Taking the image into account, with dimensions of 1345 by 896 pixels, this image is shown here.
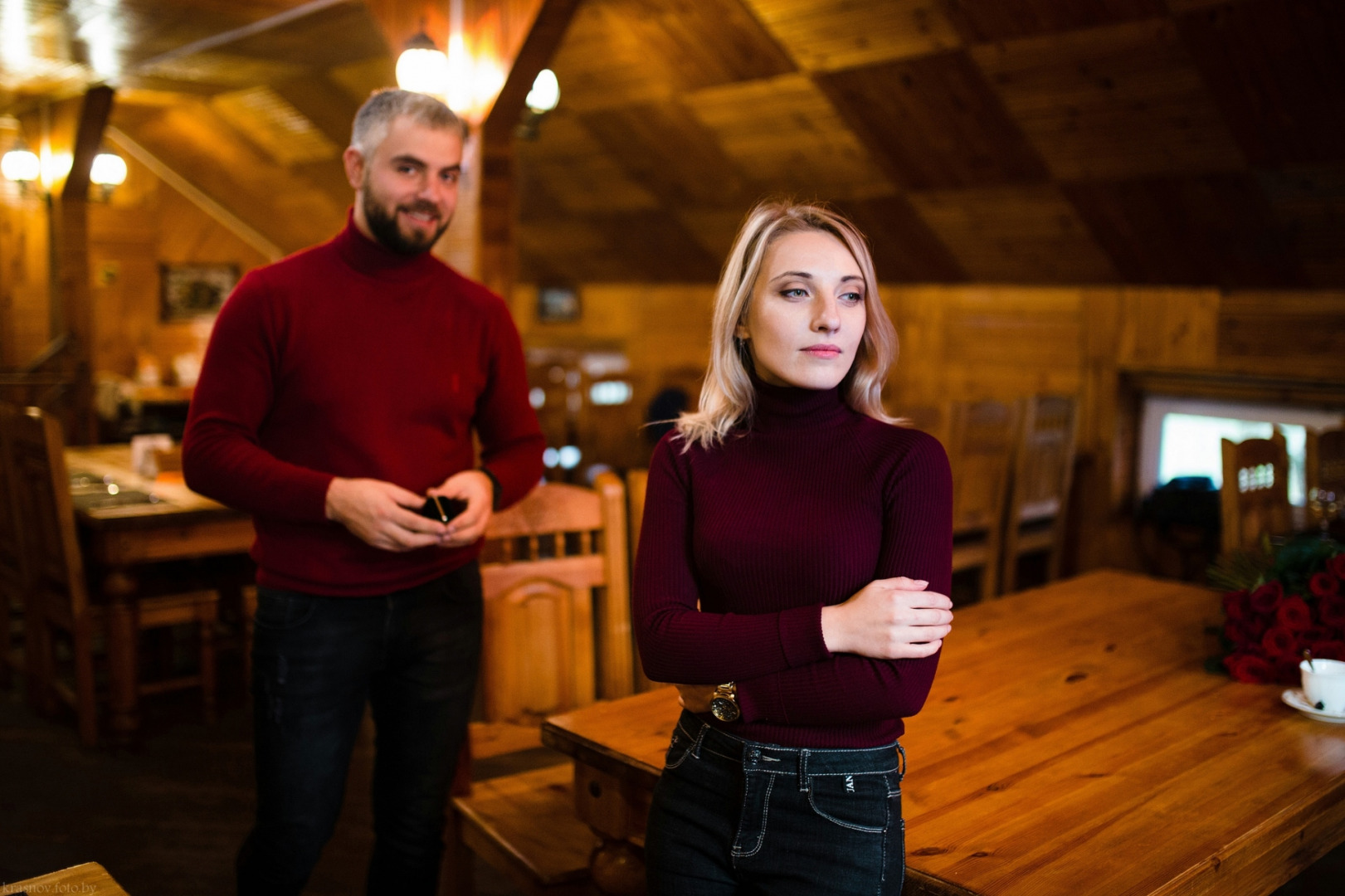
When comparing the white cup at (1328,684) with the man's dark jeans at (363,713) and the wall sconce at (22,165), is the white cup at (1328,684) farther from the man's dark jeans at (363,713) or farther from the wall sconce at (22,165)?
the wall sconce at (22,165)

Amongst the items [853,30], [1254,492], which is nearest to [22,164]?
[853,30]

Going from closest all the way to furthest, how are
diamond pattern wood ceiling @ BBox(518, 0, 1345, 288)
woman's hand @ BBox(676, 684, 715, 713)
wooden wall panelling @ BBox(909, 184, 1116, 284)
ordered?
woman's hand @ BBox(676, 684, 715, 713), diamond pattern wood ceiling @ BBox(518, 0, 1345, 288), wooden wall panelling @ BBox(909, 184, 1116, 284)

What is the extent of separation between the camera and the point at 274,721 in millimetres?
1794

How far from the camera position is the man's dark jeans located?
1.79 meters

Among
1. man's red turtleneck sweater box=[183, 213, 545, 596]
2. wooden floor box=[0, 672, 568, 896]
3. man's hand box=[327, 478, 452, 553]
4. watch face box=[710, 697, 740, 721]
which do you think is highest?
man's red turtleneck sweater box=[183, 213, 545, 596]

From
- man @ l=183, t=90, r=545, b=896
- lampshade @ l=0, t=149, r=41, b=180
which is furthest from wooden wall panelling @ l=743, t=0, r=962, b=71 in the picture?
lampshade @ l=0, t=149, r=41, b=180

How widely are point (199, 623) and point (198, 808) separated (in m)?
0.85

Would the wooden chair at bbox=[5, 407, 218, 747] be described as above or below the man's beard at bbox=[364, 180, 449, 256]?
below

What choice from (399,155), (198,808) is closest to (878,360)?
(399,155)

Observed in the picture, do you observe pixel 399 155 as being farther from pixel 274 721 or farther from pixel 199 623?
pixel 199 623

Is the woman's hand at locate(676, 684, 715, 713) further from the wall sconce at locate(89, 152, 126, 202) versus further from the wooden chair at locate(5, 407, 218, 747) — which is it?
the wall sconce at locate(89, 152, 126, 202)

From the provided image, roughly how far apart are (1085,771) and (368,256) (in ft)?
4.56

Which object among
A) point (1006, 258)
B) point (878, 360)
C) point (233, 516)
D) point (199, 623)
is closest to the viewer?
point (878, 360)

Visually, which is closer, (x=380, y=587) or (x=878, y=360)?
(x=878, y=360)
